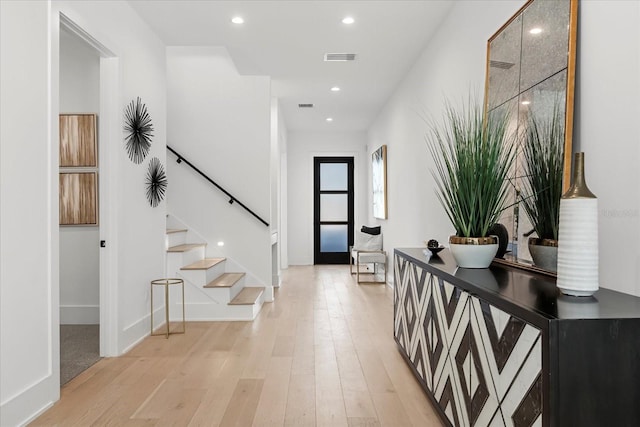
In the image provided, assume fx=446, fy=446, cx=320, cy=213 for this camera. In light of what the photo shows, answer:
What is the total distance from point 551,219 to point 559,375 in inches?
37.5

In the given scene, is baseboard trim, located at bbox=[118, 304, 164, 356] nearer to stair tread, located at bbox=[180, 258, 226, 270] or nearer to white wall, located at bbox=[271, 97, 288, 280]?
stair tread, located at bbox=[180, 258, 226, 270]

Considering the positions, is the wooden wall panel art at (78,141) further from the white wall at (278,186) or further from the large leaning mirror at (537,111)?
the large leaning mirror at (537,111)

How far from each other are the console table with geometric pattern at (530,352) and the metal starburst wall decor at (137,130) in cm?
261

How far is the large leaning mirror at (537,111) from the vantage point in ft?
6.20

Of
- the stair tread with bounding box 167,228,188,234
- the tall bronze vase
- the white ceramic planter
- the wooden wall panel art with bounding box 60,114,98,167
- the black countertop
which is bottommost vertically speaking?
the stair tread with bounding box 167,228,188,234

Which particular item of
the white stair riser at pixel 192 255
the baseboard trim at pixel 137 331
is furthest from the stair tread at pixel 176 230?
the baseboard trim at pixel 137 331

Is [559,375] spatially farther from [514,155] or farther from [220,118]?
[220,118]

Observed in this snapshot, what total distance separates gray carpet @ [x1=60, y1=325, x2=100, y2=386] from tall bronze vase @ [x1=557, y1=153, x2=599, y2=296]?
2.85 meters

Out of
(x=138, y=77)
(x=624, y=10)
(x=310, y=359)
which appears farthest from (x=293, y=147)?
(x=624, y=10)

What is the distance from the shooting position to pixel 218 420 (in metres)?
2.24

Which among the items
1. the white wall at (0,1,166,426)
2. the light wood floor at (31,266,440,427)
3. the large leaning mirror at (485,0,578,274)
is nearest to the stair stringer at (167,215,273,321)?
the light wood floor at (31,266,440,427)

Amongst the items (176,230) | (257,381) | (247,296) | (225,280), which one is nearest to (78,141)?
(176,230)

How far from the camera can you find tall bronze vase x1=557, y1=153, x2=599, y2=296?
1412 mm

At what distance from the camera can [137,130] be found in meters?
3.65
